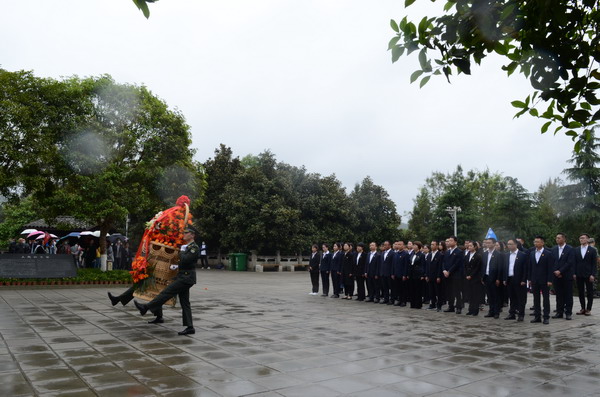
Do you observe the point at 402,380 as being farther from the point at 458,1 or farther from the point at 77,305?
the point at 77,305

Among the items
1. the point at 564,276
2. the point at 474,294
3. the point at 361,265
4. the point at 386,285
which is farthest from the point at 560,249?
the point at 361,265

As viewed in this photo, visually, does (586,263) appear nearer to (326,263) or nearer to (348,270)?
(348,270)

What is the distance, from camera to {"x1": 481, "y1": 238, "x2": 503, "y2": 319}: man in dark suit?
10.5 metres

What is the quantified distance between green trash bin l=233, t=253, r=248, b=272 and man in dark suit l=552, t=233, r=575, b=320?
22103mm

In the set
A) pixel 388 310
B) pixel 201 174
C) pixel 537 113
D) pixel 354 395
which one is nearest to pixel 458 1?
pixel 537 113

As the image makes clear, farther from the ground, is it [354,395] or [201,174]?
[201,174]

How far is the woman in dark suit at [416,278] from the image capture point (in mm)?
12203

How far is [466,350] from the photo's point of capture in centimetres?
678

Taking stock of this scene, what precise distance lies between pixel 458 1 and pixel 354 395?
3769mm

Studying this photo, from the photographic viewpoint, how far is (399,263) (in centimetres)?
1268

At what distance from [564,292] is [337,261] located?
6.29 m

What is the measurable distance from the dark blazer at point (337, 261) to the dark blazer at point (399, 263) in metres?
2.08

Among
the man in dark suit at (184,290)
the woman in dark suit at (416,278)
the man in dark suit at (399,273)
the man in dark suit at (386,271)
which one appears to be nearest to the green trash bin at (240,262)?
the man in dark suit at (386,271)

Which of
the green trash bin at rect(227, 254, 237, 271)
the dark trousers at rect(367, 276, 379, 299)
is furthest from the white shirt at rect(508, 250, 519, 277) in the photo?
the green trash bin at rect(227, 254, 237, 271)
